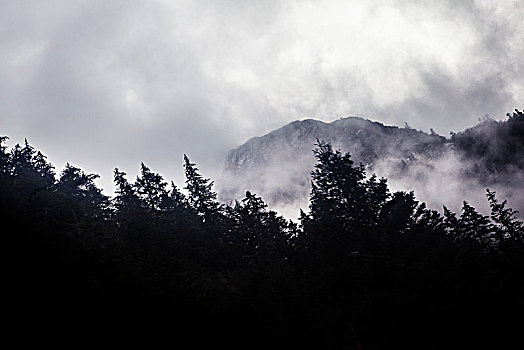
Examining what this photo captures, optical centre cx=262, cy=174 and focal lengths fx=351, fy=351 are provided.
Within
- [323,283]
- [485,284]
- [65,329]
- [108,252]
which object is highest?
[108,252]

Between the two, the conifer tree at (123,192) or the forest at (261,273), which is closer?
the forest at (261,273)

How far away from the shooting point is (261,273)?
81.3 ft

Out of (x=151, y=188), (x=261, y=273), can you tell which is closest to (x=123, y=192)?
(x=151, y=188)

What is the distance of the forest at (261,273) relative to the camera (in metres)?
15.5

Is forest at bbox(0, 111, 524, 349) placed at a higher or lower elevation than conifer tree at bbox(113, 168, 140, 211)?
lower

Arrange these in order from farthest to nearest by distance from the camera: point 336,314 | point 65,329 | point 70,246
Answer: point 336,314 → point 70,246 → point 65,329

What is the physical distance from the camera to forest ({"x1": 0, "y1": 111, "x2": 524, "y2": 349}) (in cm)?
1555

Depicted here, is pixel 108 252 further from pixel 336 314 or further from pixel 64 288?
pixel 336 314

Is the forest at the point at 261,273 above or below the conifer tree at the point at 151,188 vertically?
below

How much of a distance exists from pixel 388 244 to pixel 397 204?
538 cm

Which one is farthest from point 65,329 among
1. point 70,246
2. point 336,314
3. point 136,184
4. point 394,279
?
point 136,184

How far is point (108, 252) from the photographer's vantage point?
56.0ft

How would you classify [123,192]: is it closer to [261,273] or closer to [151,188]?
[151,188]

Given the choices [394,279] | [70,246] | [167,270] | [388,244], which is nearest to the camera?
[70,246]
